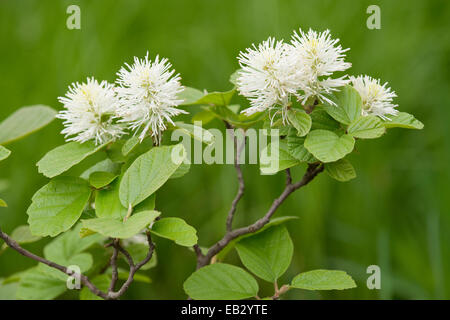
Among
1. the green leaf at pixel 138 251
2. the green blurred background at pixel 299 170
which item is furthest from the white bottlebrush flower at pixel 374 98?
the green blurred background at pixel 299 170

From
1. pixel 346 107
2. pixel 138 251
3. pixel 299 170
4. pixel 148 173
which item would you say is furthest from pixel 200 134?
pixel 299 170

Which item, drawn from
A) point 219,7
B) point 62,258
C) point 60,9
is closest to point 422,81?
point 219,7

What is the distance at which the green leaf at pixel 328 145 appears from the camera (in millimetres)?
574

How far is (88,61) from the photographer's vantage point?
1.82 metres

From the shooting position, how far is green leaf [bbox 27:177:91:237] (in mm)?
585

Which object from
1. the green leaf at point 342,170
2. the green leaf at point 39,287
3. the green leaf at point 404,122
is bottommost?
the green leaf at point 39,287

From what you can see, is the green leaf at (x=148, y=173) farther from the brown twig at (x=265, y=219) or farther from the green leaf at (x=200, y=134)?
the brown twig at (x=265, y=219)

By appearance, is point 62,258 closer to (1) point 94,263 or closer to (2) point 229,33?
(1) point 94,263

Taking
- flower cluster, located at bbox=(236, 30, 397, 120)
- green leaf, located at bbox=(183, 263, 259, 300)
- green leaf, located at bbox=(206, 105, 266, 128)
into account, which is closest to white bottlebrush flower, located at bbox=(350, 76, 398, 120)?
flower cluster, located at bbox=(236, 30, 397, 120)

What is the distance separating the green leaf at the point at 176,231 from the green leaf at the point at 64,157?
118 mm

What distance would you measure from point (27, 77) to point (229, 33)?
756 mm

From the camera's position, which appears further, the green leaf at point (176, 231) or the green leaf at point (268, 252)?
the green leaf at point (268, 252)

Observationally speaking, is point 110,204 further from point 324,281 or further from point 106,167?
point 324,281
